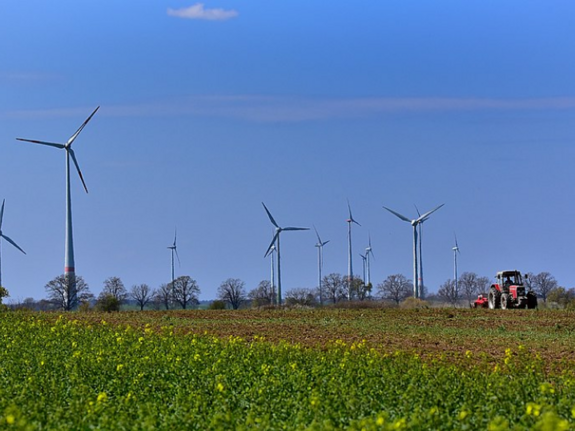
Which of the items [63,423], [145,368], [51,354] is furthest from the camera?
[51,354]

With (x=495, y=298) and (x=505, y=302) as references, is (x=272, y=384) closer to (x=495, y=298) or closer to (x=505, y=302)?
(x=505, y=302)

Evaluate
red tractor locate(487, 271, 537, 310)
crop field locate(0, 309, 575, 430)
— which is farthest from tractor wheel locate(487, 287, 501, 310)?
crop field locate(0, 309, 575, 430)

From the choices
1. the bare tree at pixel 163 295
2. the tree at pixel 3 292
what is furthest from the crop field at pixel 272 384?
A: the bare tree at pixel 163 295

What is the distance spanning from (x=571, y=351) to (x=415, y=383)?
35.0ft

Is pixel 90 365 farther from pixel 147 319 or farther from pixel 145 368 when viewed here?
pixel 147 319

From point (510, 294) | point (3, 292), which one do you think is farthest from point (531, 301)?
point (3, 292)

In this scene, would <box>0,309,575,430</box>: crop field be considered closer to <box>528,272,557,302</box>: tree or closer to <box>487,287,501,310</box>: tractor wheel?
<box>487,287,501,310</box>: tractor wheel

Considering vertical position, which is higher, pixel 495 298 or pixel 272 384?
pixel 495 298

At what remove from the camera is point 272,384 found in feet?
51.4

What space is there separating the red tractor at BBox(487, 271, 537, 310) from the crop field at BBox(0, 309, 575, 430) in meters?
23.3

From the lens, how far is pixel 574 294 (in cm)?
9175

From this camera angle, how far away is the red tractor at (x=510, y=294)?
51.4 metres

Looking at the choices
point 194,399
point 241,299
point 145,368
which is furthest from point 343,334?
point 241,299

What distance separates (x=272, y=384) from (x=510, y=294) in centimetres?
3871
